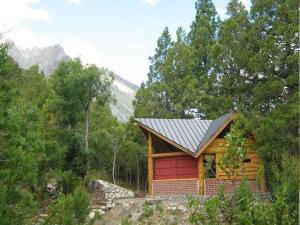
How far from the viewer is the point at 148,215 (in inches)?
769

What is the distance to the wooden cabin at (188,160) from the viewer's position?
72.5ft

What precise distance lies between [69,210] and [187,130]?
37.3 feet

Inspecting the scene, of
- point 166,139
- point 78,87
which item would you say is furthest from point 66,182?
point 78,87

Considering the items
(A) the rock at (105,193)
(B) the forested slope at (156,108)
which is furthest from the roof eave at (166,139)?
(A) the rock at (105,193)

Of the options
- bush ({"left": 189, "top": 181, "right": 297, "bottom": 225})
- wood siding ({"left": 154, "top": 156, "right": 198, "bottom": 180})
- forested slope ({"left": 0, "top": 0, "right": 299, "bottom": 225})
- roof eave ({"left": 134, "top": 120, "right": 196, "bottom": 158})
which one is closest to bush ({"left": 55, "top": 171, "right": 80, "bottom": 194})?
forested slope ({"left": 0, "top": 0, "right": 299, "bottom": 225})

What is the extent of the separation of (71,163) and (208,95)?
1075 cm

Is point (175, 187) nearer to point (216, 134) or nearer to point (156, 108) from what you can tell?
point (216, 134)

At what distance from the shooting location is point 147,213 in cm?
1961

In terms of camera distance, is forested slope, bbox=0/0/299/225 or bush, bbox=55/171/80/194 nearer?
forested slope, bbox=0/0/299/225

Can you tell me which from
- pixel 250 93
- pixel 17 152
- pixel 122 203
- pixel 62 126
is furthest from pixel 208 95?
pixel 17 152

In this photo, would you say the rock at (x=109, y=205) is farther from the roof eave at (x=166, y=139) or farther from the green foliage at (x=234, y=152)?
the green foliage at (x=234, y=152)

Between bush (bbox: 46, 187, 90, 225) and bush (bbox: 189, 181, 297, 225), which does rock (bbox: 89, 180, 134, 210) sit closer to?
bush (bbox: 46, 187, 90, 225)

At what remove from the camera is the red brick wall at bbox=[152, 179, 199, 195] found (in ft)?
73.0

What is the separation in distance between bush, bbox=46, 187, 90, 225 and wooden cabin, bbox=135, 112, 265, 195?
7.32 meters
